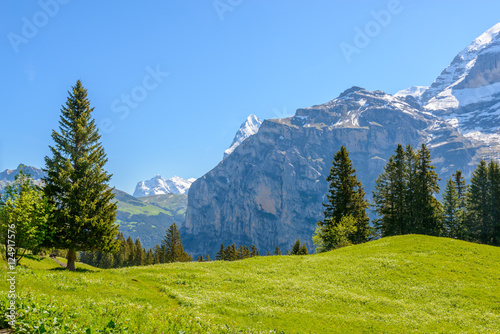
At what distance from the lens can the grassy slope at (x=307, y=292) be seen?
18.9 m

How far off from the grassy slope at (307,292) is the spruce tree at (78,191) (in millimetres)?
4769

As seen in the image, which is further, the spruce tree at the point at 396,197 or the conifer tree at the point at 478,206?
the conifer tree at the point at 478,206

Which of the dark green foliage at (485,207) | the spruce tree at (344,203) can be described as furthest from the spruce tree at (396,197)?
the dark green foliage at (485,207)

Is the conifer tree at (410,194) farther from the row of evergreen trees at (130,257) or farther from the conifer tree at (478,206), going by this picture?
the row of evergreen trees at (130,257)

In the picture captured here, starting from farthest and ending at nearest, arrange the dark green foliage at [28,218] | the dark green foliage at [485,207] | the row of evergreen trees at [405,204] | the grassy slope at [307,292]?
the dark green foliage at [485,207] < the row of evergreen trees at [405,204] < the dark green foliage at [28,218] < the grassy slope at [307,292]

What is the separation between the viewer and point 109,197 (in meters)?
37.1

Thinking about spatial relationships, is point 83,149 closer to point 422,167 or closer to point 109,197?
point 109,197

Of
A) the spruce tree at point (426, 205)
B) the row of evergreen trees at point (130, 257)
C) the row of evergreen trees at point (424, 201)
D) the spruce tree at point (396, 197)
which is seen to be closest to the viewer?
the spruce tree at point (426, 205)

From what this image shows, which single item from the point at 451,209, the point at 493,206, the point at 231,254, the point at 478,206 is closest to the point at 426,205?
the point at 478,206

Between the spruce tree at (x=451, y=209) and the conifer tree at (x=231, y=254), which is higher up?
the spruce tree at (x=451, y=209)

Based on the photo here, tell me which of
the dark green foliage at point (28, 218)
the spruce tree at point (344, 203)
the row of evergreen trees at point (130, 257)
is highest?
the spruce tree at point (344, 203)

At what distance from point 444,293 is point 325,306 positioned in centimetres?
1302

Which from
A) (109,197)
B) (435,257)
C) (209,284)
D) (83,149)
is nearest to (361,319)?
(209,284)

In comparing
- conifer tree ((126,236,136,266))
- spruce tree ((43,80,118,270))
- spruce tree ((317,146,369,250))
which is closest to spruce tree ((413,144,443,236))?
spruce tree ((317,146,369,250))
